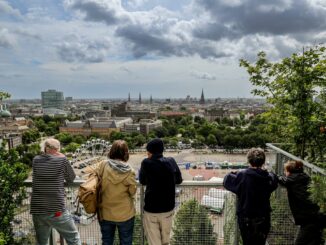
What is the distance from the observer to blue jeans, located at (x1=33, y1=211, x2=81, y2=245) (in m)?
2.89

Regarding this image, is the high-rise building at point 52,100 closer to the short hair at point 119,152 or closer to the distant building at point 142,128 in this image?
the distant building at point 142,128

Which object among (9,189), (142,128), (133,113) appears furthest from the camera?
(133,113)

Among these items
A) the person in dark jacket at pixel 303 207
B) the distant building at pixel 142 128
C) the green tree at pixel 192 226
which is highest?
the person in dark jacket at pixel 303 207

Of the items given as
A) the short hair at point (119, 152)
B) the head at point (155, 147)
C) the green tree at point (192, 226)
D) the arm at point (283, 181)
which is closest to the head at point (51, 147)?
the short hair at point (119, 152)

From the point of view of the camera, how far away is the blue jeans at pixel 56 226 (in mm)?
2889

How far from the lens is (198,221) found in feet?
10.7

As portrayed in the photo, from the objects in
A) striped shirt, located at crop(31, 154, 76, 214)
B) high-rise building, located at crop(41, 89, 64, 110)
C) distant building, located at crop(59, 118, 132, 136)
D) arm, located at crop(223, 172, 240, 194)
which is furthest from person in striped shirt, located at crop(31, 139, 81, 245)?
high-rise building, located at crop(41, 89, 64, 110)

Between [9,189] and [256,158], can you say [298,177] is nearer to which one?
[256,158]

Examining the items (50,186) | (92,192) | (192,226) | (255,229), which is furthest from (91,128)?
(255,229)

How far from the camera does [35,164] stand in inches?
112

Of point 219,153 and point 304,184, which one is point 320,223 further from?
A: point 219,153

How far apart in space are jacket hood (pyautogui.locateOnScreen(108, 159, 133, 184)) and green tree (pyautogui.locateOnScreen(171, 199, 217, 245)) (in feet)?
2.94

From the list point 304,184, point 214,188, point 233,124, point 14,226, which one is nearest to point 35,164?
point 14,226

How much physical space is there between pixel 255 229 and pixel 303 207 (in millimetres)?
488
